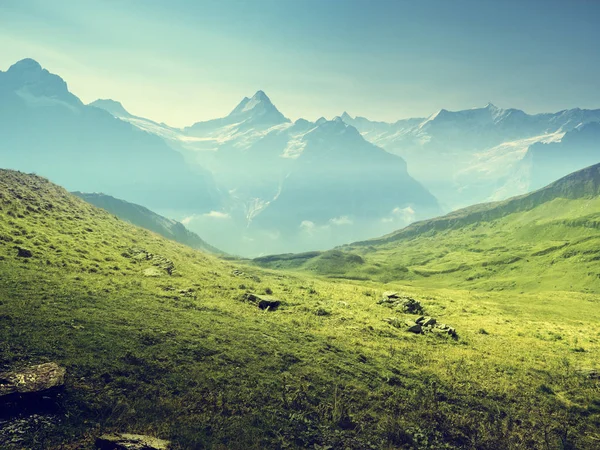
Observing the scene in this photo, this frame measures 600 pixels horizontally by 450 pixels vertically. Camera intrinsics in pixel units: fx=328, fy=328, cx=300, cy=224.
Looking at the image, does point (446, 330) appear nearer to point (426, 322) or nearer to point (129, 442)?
point (426, 322)

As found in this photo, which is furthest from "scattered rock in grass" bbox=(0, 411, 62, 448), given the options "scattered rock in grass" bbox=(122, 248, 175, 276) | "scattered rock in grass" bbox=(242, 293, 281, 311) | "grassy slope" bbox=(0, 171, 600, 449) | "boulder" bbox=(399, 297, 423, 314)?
"boulder" bbox=(399, 297, 423, 314)

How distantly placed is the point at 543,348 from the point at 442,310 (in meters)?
20.8

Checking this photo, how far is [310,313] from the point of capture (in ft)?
143

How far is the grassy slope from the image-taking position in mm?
19719

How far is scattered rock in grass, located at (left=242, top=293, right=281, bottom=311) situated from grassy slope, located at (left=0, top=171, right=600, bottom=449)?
1473 millimetres

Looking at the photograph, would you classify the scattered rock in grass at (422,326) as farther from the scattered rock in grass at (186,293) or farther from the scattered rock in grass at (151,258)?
the scattered rock in grass at (151,258)

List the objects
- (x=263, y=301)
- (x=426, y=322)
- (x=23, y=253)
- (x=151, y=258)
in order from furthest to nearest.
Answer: (x=151, y=258) → (x=426, y=322) → (x=263, y=301) → (x=23, y=253)

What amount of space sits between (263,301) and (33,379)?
88.8 ft

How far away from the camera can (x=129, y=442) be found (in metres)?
16.3

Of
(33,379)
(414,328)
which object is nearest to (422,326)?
(414,328)

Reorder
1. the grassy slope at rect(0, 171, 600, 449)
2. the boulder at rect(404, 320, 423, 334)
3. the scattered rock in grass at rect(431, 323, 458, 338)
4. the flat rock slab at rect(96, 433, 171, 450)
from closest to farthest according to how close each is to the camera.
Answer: the flat rock slab at rect(96, 433, 171, 450) → the grassy slope at rect(0, 171, 600, 449) → the scattered rock in grass at rect(431, 323, 458, 338) → the boulder at rect(404, 320, 423, 334)

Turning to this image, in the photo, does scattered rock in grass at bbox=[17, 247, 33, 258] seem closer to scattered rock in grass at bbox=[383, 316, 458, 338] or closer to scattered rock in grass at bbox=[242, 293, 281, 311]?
scattered rock in grass at bbox=[242, 293, 281, 311]

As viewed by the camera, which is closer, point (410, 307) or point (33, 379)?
point (33, 379)

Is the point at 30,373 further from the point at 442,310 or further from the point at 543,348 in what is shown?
the point at 442,310
